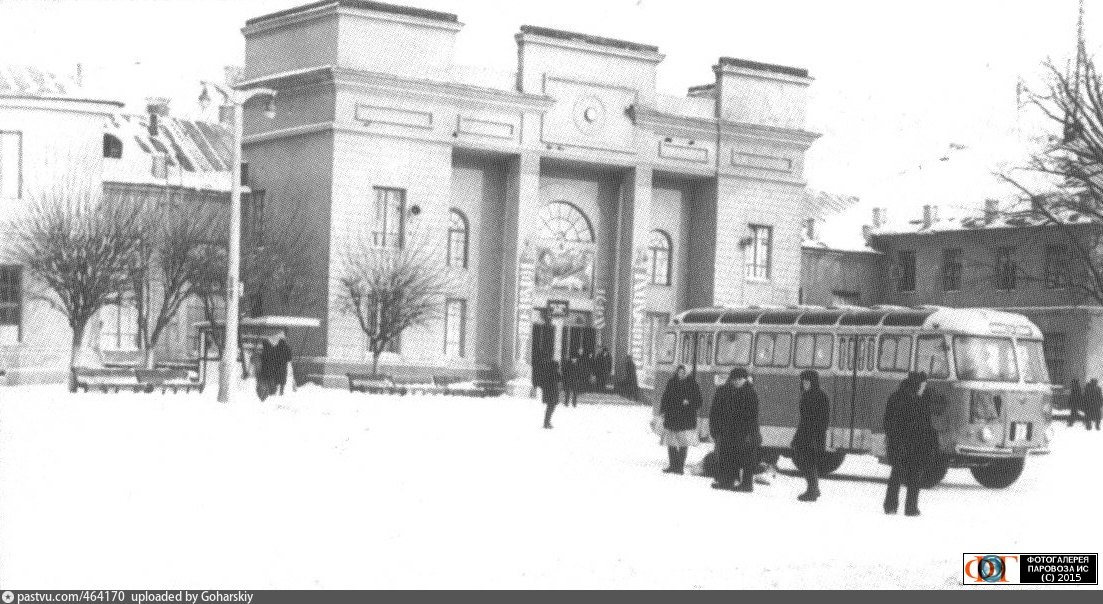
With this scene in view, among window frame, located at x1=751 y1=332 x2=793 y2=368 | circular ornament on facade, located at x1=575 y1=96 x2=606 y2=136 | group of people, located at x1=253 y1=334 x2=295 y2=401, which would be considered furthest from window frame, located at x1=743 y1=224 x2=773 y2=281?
window frame, located at x1=751 y1=332 x2=793 y2=368

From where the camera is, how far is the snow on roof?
57875mm

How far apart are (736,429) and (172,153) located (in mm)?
39327

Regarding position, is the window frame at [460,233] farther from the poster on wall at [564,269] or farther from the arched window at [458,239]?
the poster on wall at [564,269]

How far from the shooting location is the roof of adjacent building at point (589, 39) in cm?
→ 5925

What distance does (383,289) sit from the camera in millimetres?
55219

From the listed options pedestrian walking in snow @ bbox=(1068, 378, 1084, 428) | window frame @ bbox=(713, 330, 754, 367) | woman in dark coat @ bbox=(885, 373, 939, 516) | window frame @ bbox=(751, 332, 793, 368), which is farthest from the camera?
pedestrian walking in snow @ bbox=(1068, 378, 1084, 428)

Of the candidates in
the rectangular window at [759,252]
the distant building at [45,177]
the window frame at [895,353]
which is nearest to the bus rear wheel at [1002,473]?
the window frame at [895,353]

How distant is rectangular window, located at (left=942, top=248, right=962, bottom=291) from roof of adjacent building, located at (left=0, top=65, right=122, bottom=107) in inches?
1371

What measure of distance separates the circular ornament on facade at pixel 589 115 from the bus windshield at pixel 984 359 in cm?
3253

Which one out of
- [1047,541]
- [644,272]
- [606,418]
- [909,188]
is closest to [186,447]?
[1047,541]

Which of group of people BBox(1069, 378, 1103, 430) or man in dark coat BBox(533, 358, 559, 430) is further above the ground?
man in dark coat BBox(533, 358, 559, 430)

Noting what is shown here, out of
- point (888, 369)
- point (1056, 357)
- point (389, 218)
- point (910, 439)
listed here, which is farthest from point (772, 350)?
point (1056, 357)

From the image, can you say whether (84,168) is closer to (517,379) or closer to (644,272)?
(517,379)

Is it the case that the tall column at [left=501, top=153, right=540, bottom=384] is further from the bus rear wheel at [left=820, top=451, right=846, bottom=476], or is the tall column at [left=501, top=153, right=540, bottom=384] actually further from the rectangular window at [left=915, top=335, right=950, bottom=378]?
the rectangular window at [left=915, top=335, right=950, bottom=378]
